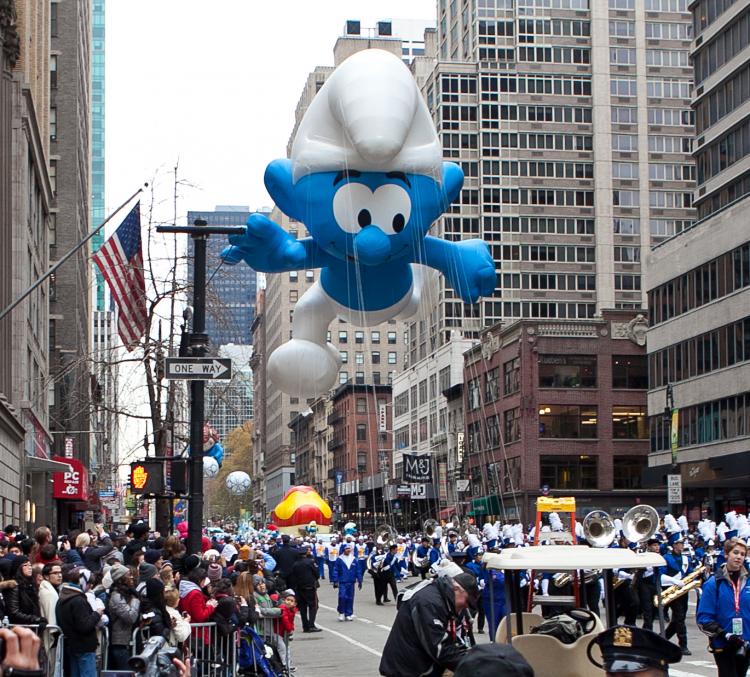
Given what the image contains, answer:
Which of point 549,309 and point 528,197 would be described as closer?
point 528,197

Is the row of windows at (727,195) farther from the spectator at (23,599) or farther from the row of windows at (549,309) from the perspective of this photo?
the spectator at (23,599)

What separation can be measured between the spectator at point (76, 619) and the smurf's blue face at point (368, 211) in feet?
13.6

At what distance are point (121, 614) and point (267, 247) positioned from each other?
3.95 metres

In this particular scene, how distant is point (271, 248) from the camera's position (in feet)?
43.8

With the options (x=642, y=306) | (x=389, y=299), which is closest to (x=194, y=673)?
(x=389, y=299)

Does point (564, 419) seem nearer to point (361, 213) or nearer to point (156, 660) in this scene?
point (361, 213)

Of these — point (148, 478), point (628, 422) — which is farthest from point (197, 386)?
point (628, 422)

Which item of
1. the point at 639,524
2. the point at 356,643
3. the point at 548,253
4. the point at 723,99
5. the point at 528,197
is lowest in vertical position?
the point at 356,643

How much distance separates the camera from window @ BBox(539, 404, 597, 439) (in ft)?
237

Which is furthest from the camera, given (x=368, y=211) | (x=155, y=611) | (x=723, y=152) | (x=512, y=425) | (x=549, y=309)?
(x=549, y=309)

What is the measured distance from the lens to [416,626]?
848 cm

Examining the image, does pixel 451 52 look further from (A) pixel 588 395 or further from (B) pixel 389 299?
(B) pixel 389 299

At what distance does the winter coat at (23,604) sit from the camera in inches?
508

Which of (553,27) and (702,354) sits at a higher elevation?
(553,27)
